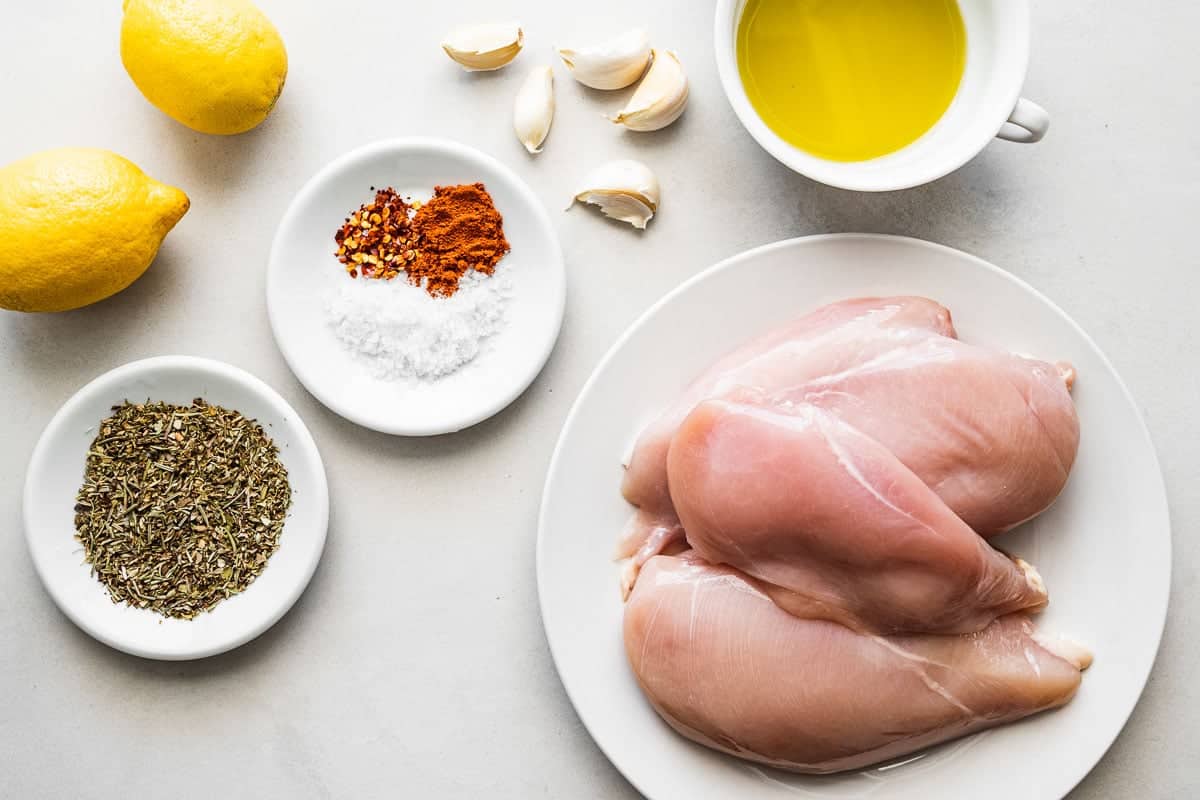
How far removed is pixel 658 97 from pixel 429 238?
1.24 ft

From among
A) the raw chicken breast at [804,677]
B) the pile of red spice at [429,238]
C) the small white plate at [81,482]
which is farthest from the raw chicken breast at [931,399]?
the small white plate at [81,482]

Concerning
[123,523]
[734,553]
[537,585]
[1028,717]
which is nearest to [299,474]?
[123,523]

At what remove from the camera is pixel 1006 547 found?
1.32m

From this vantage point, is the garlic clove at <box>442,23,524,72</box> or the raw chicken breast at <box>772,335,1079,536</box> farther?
the garlic clove at <box>442,23,524,72</box>

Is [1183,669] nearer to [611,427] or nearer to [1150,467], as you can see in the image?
[1150,467]

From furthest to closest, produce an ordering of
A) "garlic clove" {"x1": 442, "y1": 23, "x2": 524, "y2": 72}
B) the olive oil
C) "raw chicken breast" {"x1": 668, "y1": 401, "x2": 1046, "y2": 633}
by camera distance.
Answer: "garlic clove" {"x1": 442, "y1": 23, "x2": 524, "y2": 72} → the olive oil → "raw chicken breast" {"x1": 668, "y1": 401, "x2": 1046, "y2": 633}

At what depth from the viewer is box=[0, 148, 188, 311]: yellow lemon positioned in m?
1.20

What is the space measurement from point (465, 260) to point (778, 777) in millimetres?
839

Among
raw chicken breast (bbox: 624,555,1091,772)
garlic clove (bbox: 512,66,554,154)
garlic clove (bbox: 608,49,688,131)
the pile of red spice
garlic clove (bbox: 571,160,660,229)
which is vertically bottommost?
raw chicken breast (bbox: 624,555,1091,772)

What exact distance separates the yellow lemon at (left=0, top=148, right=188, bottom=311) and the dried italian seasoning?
197mm

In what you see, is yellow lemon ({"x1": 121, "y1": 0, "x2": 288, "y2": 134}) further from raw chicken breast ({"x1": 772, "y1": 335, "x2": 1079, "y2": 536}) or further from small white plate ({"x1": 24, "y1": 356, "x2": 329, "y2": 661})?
raw chicken breast ({"x1": 772, "y1": 335, "x2": 1079, "y2": 536})

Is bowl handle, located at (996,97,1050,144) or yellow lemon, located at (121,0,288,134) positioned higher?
bowl handle, located at (996,97,1050,144)

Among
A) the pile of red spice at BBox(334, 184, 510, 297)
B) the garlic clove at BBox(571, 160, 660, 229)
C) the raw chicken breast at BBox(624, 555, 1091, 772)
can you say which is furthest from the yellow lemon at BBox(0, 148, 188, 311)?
the raw chicken breast at BBox(624, 555, 1091, 772)

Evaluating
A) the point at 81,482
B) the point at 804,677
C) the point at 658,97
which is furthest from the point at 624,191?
the point at 81,482
